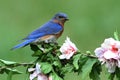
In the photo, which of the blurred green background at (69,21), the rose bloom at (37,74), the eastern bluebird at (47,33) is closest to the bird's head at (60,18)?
the eastern bluebird at (47,33)

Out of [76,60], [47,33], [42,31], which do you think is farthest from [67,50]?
[47,33]

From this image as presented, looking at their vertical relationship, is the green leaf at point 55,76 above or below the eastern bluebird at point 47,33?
below

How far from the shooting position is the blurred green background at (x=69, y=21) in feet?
30.2

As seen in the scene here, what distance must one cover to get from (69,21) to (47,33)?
220 inches

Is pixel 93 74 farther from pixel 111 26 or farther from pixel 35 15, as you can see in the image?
pixel 35 15

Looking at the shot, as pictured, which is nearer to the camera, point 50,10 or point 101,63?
point 101,63

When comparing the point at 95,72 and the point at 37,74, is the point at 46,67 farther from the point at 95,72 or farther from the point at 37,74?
the point at 95,72

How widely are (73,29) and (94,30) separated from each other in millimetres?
315

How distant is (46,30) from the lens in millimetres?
4754

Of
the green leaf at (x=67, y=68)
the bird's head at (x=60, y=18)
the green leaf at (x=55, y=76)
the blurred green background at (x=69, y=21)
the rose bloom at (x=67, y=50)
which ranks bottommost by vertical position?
the green leaf at (x=55, y=76)

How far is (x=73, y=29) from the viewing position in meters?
10.1

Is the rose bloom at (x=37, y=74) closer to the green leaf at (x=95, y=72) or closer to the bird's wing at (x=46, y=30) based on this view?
the green leaf at (x=95, y=72)

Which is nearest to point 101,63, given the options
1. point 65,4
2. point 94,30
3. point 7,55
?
point 7,55

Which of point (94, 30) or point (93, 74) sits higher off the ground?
point (94, 30)
